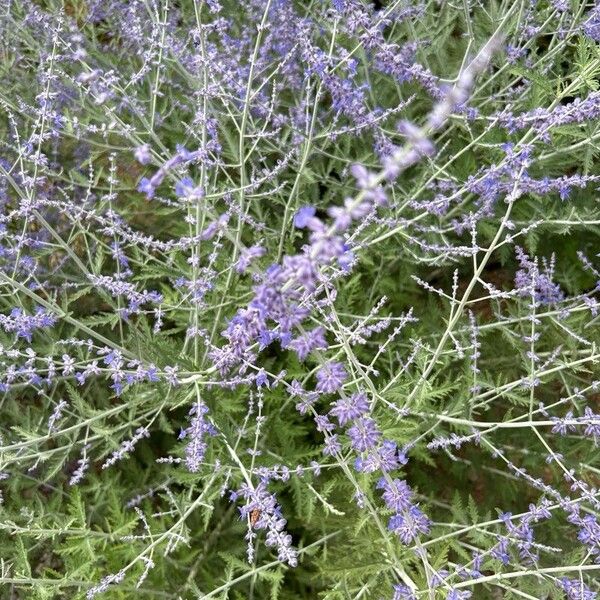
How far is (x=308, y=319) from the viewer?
9.62 ft

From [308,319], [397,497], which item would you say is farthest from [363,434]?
[308,319]

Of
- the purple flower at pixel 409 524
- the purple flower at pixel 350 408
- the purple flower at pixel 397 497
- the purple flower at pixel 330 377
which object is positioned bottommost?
the purple flower at pixel 409 524

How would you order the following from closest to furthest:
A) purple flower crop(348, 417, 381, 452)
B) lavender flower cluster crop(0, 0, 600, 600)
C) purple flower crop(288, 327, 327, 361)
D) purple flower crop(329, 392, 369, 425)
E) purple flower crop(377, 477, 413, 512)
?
purple flower crop(288, 327, 327, 361), purple flower crop(329, 392, 369, 425), purple flower crop(348, 417, 381, 452), purple flower crop(377, 477, 413, 512), lavender flower cluster crop(0, 0, 600, 600)

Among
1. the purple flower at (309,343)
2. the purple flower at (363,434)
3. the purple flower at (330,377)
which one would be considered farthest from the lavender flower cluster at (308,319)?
the purple flower at (309,343)

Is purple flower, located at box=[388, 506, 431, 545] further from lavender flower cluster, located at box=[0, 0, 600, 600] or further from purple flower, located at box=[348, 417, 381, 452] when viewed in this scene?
purple flower, located at box=[348, 417, 381, 452]

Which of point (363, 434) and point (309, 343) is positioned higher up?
point (309, 343)

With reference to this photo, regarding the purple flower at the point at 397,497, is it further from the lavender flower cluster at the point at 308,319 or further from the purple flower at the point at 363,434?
the purple flower at the point at 363,434

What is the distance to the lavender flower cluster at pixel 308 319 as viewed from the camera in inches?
87.6

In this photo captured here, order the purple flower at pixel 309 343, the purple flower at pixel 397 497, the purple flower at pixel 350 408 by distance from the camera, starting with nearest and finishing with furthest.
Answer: the purple flower at pixel 309 343 → the purple flower at pixel 350 408 → the purple flower at pixel 397 497

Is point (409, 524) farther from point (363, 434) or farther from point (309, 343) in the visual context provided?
point (309, 343)

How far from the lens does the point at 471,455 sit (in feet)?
10.8

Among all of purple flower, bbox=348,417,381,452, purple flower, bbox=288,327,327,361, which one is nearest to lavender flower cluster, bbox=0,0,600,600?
purple flower, bbox=348,417,381,452

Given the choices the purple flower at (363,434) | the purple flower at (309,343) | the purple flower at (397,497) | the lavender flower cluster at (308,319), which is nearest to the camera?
the purple flower at (309,343)

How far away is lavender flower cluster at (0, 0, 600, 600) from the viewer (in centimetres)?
222
